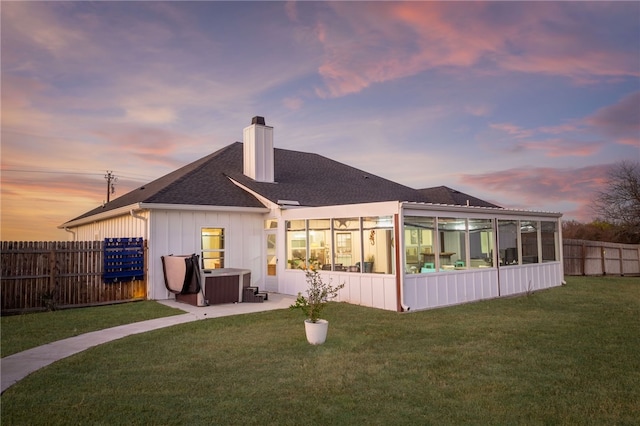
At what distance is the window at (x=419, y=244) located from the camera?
10384 millimetres

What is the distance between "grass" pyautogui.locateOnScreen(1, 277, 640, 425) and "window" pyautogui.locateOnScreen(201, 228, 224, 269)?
4.96 m

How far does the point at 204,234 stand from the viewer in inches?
532

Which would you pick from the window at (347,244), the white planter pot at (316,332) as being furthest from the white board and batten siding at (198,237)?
the white planter pot at (316,332)

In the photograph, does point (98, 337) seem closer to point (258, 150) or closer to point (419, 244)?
point (419, 244)

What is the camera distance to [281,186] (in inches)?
635

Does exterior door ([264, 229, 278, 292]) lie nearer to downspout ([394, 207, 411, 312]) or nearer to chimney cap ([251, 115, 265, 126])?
chimney cap ([251, 115, 265, 126])

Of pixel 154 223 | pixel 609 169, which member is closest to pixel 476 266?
pixel 154 223

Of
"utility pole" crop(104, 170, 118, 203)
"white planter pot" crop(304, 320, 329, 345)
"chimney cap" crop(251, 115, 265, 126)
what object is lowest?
"white planter pot" crop(304, 320, 329, 345)

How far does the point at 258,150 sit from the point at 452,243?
27.7 ft

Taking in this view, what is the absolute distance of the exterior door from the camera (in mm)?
14039

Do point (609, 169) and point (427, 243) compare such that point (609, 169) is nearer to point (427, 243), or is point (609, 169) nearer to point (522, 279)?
point (522, 279)

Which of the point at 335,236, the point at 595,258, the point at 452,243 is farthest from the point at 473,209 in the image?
the point at 595,258

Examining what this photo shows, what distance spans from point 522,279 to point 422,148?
24.2ft

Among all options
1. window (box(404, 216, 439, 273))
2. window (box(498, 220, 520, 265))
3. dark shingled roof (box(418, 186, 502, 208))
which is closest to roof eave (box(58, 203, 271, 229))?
window (box(404, 216, 439, 273))
